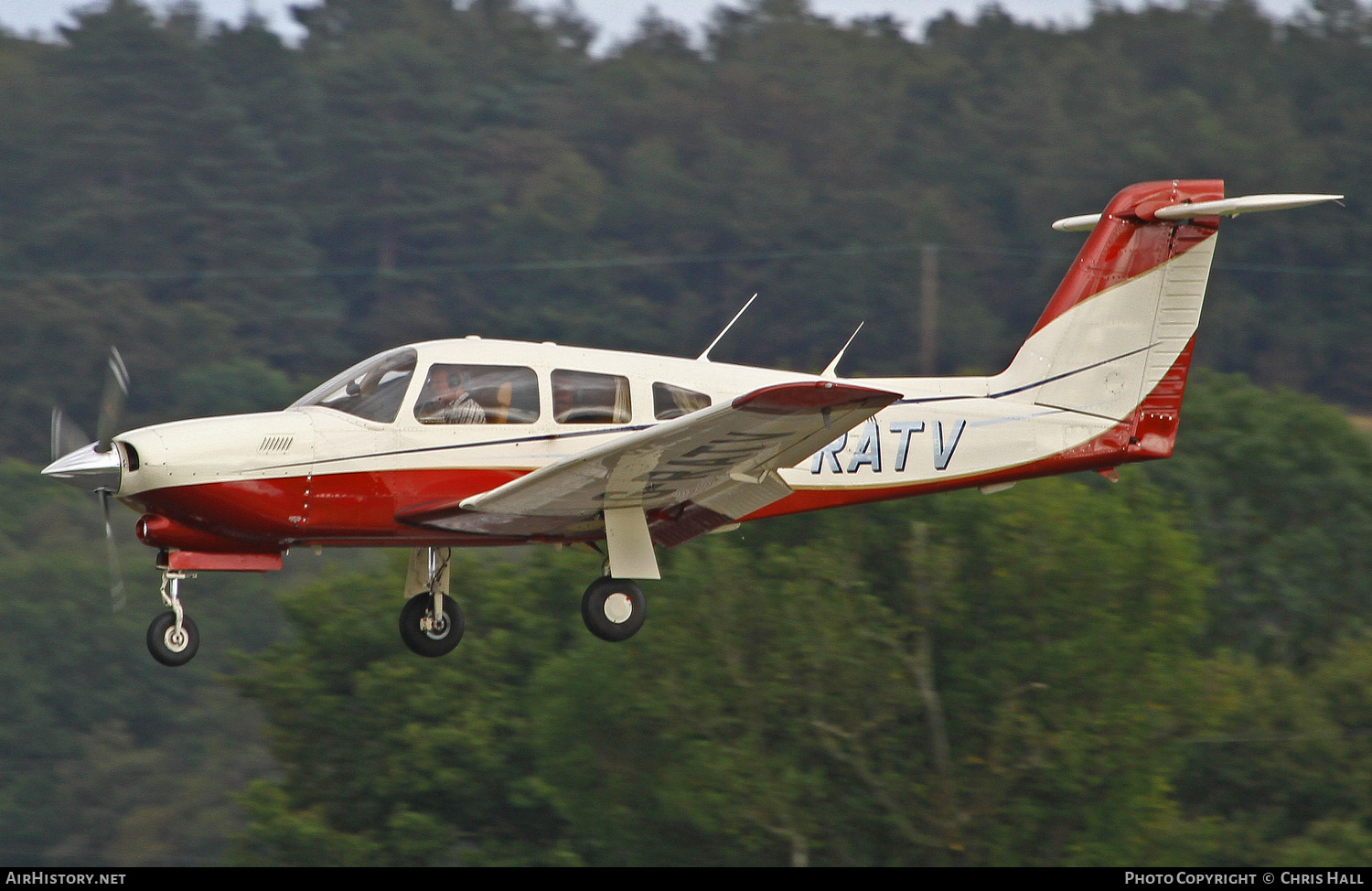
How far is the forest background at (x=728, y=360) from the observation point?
84.5 feet

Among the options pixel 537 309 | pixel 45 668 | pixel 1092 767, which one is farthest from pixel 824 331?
pixel 1092 767

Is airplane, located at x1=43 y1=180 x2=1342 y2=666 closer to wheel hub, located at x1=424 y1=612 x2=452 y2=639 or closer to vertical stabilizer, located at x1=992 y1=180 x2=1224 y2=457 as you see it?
wheel hub, located at x1=424 y1=612 x2=452 y2=639

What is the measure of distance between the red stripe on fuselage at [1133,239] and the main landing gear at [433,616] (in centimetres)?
517

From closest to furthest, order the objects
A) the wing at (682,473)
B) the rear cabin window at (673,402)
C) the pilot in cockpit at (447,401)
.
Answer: the wing at (682,473) → the pilot in cockpit at (447,401) → the rear cabin window at (673,402)

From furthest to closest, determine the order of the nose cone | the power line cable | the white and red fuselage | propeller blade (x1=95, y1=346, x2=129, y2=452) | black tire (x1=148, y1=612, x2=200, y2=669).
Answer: the power line cable
black tire (x1=148, y1=612, x2=200, y2=669)
the white and red fuselage
propeller blade (x1=95, y1=346, x2=129, y2=452)
the nose cone

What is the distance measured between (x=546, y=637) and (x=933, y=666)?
267 inches

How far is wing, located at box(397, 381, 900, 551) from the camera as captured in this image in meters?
10.5

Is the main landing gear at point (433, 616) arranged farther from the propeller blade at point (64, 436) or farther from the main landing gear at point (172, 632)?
the propeller blade at point (64, 436)

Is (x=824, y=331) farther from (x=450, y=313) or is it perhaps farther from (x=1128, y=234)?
(x=1128, y=234)

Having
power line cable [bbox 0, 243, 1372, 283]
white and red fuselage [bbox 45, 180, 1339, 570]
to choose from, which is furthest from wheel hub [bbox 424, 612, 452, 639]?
power line cable [bbox 0, 243, 1372, 283]

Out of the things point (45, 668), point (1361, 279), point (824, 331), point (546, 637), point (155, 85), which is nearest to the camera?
point (546, 637)

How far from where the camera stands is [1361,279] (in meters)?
63.4

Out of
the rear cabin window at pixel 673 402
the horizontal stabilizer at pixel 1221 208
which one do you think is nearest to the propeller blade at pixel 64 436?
the rear cabin window at pixel 673 402

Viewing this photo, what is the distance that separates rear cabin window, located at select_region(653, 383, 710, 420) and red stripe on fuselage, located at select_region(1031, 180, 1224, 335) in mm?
3292
